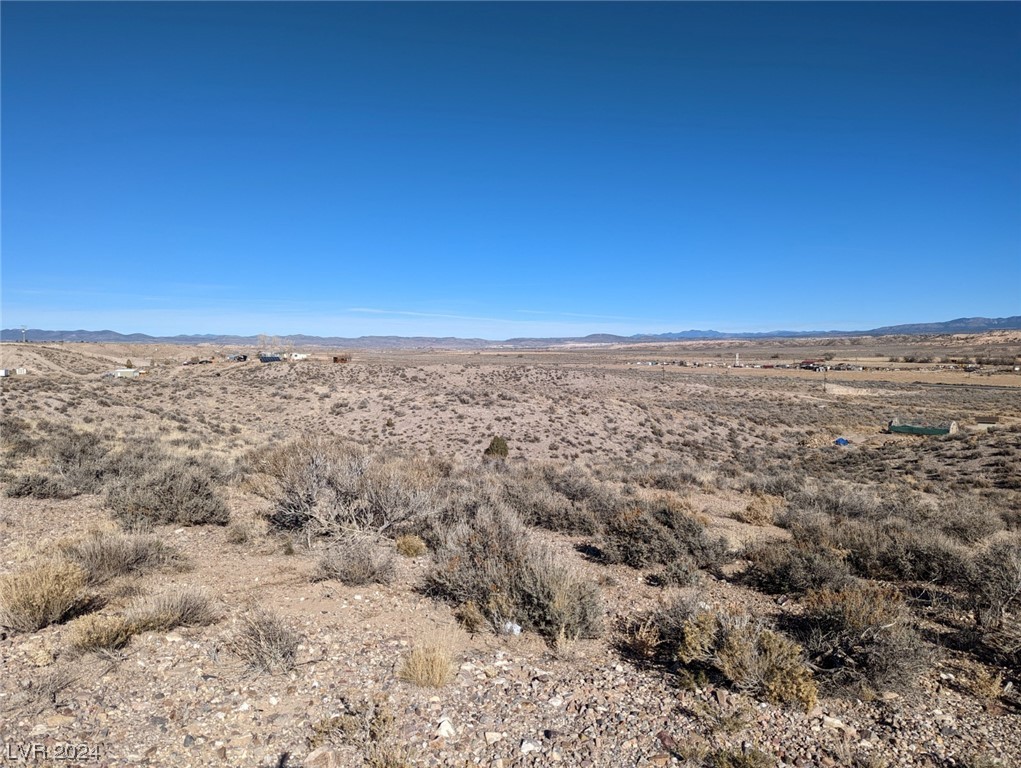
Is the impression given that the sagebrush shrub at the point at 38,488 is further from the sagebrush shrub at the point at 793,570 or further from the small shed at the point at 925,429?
the small shed at the point at 925,429

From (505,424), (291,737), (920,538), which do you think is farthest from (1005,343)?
(291,737)

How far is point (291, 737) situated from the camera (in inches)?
139

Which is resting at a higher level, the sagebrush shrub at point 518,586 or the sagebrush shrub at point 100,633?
the sagebrush shrub at point 100,633

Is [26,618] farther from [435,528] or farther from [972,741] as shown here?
[972,741]

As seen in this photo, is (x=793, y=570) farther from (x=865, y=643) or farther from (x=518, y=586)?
(x=518, y=586)

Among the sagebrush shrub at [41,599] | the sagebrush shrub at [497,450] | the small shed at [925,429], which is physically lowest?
the small shed at [925,429]

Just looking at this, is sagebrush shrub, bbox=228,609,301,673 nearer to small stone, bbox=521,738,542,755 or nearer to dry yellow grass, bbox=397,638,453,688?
dry yellow grass, bbox=397,638,453,688

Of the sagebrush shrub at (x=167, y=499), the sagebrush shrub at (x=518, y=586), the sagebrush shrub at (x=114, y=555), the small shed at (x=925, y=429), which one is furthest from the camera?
the small shed at (x=925, y=429)

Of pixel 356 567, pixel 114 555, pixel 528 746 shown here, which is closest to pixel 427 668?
pixel 528 746

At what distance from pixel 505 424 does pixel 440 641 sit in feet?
76.3

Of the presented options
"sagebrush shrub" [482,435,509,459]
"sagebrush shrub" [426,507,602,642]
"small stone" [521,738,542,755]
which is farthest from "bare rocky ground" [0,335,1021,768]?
"sagebrush shrub" [482,435,509,459]

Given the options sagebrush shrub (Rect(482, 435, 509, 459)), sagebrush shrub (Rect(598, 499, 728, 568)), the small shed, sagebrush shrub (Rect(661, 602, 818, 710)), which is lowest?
the small shed

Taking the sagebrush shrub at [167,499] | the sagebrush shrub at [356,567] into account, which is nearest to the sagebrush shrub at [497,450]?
the sagebrush shrub at [167,499]

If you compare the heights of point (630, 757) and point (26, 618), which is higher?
point (26, 618)
